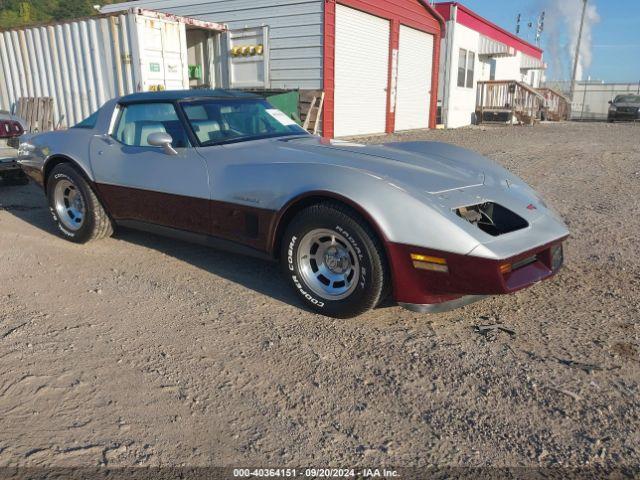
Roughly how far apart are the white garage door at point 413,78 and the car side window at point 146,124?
41.7 ft

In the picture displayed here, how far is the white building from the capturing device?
1902 cm

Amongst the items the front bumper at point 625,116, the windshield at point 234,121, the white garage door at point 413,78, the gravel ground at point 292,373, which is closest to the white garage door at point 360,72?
the white garage door at point 413,78

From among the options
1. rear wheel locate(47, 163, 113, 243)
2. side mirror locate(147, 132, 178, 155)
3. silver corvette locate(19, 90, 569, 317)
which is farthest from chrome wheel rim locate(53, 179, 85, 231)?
side mirror locate(147, 132, 178, 155)

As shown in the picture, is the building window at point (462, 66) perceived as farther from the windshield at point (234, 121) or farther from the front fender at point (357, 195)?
the front fender at point (357, 195)

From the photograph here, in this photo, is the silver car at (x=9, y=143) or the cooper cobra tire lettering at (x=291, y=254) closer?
the cooper cobra tire lettering at (x=291, y=254)

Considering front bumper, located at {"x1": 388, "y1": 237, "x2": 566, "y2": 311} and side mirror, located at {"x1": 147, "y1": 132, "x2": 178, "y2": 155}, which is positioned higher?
side mirror, located at {"x1": 147, "y1": 132, "x2": 178, "y2": 155}

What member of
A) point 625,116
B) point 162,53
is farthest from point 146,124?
point 625,116

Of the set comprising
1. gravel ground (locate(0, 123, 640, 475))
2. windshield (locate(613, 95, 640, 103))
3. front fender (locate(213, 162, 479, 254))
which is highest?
windshield (locate(613, 95, 640, 103))

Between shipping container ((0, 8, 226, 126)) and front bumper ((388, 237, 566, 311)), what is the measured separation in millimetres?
8603

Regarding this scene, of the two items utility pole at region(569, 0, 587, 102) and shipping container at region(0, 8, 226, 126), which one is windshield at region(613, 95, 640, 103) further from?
shipping container at region(0, 8, 226, 126)

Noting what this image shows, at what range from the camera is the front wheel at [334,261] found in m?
2.97

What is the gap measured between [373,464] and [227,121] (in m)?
2.98

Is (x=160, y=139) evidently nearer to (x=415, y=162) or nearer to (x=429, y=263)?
(x=415, y=162)

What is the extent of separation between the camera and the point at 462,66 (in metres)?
20.5
